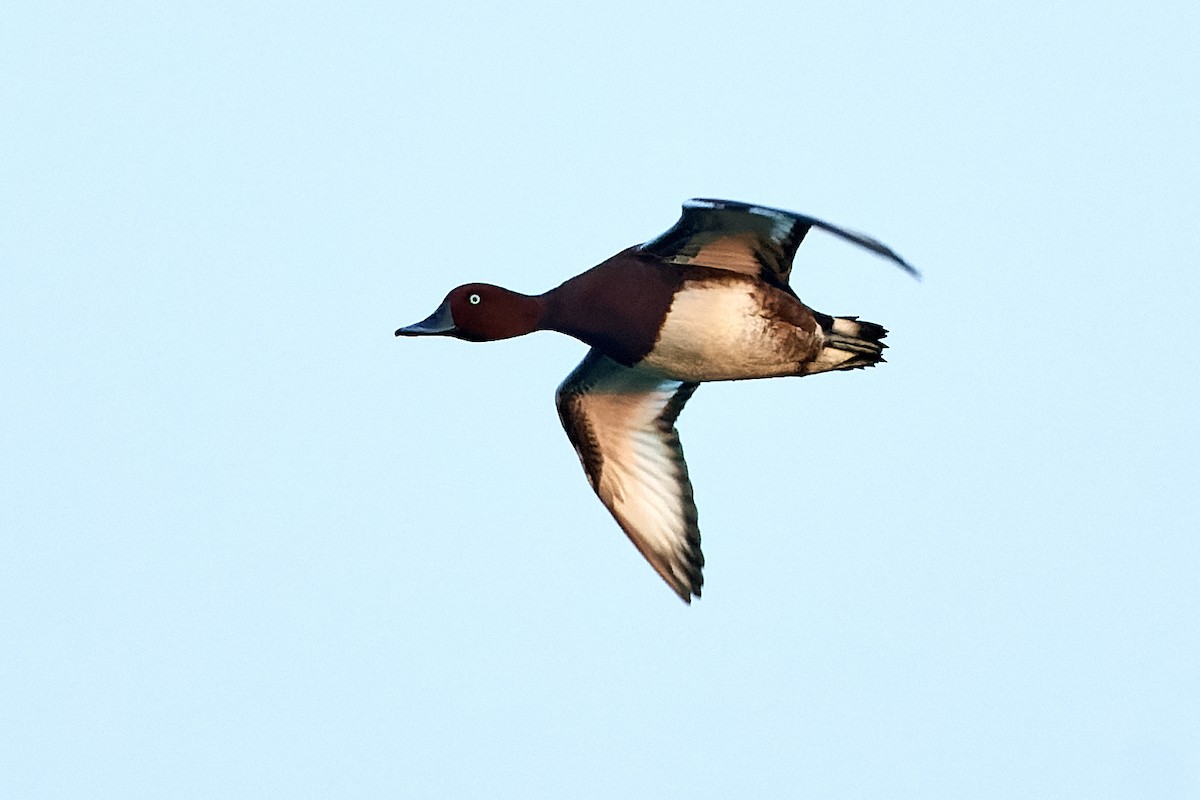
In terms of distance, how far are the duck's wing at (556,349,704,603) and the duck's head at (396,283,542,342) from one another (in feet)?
2.63

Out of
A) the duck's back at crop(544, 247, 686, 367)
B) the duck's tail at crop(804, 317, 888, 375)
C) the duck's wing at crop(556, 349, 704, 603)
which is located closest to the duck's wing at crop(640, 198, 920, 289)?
the duck's back at crop(544, 247, 686, 367)

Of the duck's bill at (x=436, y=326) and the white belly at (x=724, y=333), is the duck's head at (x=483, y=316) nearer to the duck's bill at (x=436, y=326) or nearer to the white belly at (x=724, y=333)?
the duck's bill at (x=436, y=326)

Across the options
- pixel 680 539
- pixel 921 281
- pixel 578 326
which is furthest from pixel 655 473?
pixel 921 281

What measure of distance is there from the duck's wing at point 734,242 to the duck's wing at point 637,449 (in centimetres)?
102

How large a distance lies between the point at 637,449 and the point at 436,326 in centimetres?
148

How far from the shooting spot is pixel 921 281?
26.9 ft

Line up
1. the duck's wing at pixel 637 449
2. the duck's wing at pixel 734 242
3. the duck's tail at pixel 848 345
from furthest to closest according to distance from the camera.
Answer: the duck's wing at pixel 637 449 < the duck's tail at pixel 848 345 < the duck's wing at pixel 734 242

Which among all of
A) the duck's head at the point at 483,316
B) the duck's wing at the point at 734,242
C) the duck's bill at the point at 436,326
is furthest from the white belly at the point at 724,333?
the duck's bill at the point at 436,326

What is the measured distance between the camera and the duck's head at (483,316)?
10516 mm

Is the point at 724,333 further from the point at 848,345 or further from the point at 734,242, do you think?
the point at 848,345

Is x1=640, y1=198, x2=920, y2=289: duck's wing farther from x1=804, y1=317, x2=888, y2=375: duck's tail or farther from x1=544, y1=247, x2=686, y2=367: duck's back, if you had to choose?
x1=804, y1=317, x2=888, y2=375: duck's tail

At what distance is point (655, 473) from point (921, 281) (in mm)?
3378

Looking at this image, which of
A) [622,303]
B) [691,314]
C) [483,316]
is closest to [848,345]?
[691,314]

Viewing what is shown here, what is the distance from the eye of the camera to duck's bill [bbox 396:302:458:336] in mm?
10539
